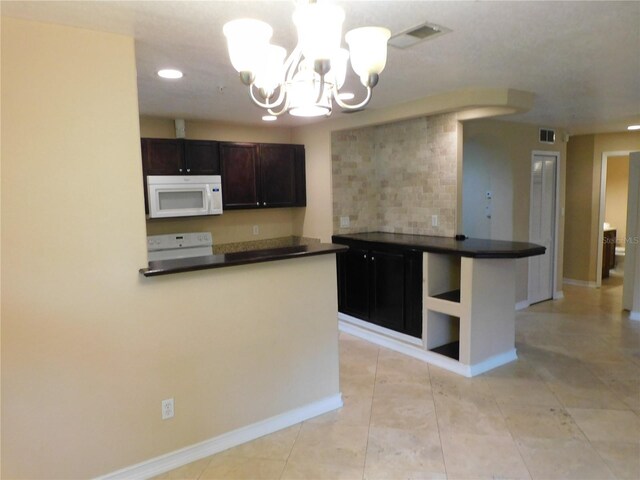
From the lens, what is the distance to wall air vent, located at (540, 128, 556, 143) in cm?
544

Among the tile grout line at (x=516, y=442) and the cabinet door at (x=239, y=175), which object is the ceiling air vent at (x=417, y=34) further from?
the cabinet door at (x=239, y=175)

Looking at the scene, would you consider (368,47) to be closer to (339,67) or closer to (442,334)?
→ (339,67)

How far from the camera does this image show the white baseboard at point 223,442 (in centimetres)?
231

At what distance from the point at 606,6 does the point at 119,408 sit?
3.06 meters

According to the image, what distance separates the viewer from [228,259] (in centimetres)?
253

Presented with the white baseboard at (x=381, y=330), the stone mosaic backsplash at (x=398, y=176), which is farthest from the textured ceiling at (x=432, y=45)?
the white baseboard at (x=381, y=330)

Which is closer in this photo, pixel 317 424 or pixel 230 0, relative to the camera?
pixel 230 0

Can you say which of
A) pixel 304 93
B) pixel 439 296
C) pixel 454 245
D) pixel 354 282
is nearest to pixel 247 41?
pixel 304 93

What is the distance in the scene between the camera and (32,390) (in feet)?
6.66

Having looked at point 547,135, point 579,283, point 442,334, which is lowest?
point 579,283

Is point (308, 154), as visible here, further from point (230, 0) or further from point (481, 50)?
point (230, 0)

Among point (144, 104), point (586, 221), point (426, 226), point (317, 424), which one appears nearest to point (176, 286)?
point (317, 424)

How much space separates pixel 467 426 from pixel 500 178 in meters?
3.24

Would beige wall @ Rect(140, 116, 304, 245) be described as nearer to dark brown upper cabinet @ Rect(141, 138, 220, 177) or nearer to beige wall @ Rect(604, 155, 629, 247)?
dark brown upper cabinet @ Rect(141, 138, 220, 177)
